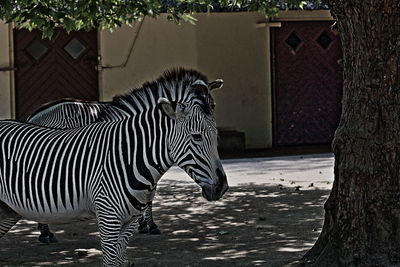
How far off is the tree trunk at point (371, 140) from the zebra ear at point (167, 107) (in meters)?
1.26

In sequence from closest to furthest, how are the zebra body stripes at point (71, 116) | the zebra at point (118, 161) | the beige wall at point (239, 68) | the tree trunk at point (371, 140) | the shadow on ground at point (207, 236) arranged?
the zebra at point (118, 161) → the tree trunk at point (371, 140) → the shadow on ground at point (207, 236) → the zebra body stripes at point (71, 116) → the beige wall at point (239, 68)

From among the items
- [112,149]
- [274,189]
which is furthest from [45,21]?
[274,189]

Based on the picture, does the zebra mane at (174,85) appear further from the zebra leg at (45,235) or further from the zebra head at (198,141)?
the zebra leg at (45,235)

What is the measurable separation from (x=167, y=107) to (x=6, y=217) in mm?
1679

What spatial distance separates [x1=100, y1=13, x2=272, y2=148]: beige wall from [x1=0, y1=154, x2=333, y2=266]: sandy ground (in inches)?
169

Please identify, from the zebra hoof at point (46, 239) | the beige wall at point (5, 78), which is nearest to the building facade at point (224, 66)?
the beige wall at point (5, 78)

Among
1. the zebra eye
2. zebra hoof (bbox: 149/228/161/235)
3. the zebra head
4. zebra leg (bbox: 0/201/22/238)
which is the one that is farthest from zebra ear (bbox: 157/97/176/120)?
zebra hoof (bbox: 149/228/161/235)

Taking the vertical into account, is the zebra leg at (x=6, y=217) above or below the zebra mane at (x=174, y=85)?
below

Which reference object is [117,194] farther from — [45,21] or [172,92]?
[45,21]

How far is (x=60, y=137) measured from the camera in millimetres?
6562

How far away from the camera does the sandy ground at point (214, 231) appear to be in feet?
24.1

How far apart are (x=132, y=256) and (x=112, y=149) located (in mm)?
1584

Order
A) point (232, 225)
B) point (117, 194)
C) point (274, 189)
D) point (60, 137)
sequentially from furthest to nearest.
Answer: point (274, 189)
point (232, 225)
point (60, 137)
point (117, 194)

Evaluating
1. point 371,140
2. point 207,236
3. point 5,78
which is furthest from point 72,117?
point 5,78
